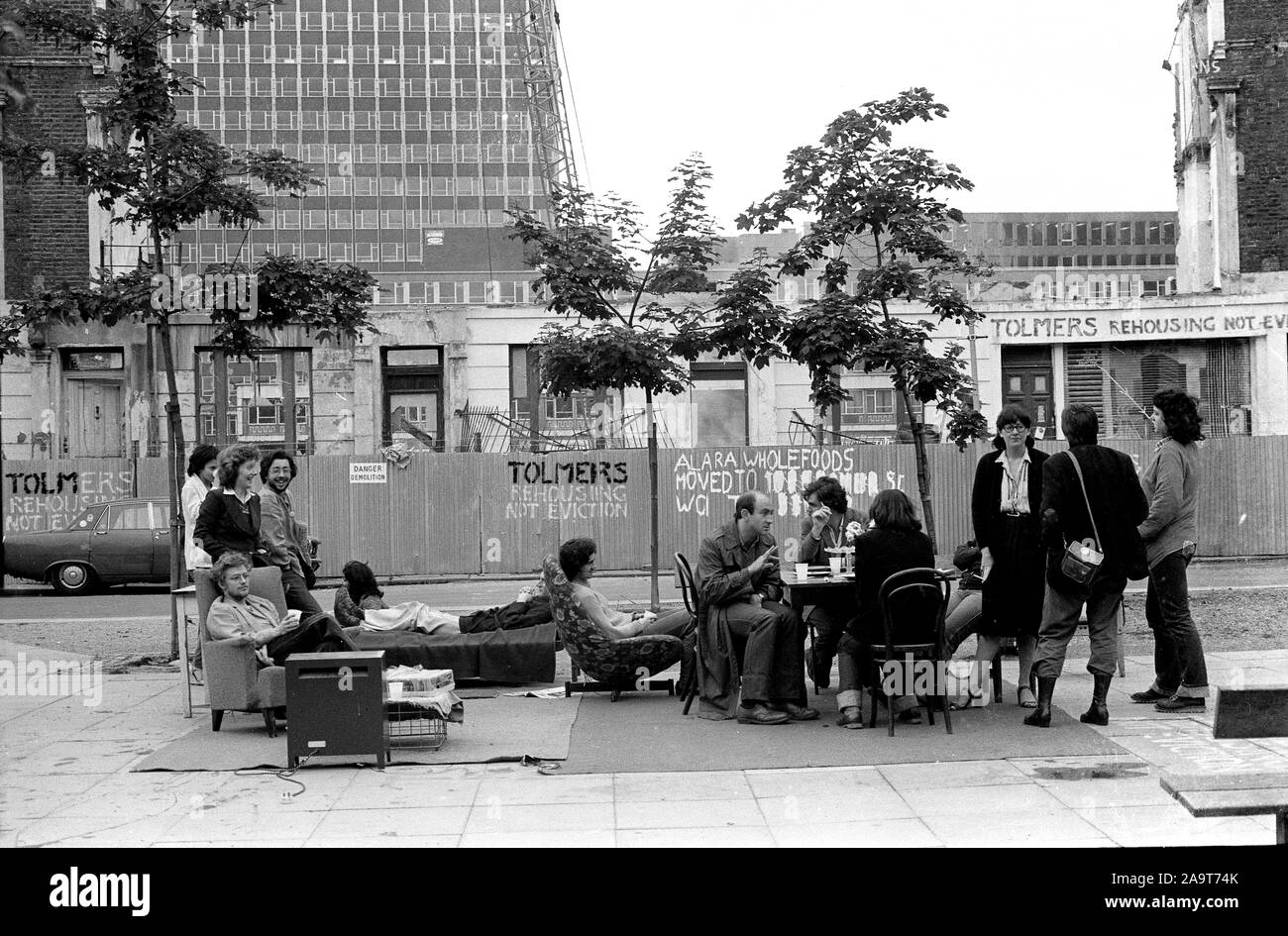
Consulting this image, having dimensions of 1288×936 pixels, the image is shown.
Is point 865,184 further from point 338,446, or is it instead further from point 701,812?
point 338,446

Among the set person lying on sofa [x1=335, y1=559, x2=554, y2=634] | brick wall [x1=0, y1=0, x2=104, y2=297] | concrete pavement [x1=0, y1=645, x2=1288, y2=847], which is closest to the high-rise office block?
brick wall [x1=0, y1=0, x2=104, y2=297]

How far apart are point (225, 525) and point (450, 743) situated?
8.95 ft

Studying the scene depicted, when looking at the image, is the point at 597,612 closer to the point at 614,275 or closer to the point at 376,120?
the point at 614,275

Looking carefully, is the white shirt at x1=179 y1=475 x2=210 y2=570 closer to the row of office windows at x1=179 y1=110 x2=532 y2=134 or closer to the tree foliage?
the tree foliage

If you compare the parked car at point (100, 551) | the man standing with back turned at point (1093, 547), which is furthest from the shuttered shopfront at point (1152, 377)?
the man standing with back turned at point (1093, 547)

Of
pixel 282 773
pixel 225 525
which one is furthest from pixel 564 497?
pixel 282 773

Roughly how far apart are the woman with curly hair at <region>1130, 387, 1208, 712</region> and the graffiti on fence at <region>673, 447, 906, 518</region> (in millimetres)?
15295

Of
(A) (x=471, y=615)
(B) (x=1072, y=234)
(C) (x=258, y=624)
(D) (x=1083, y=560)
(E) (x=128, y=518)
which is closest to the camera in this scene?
(D) (x=1083, y=560)

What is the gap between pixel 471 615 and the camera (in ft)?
38.4

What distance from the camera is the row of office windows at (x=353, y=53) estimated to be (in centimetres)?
Answer: 7438

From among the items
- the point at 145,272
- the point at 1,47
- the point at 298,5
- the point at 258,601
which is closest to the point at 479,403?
the point at 145,272

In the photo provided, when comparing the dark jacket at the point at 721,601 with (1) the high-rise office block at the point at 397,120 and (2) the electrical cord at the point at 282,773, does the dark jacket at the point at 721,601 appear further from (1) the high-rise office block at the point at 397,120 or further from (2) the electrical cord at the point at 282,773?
(1) the high-rise office block at the point at 397,120

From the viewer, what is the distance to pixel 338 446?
94.1 feet

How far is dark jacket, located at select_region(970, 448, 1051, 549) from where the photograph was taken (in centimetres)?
918
